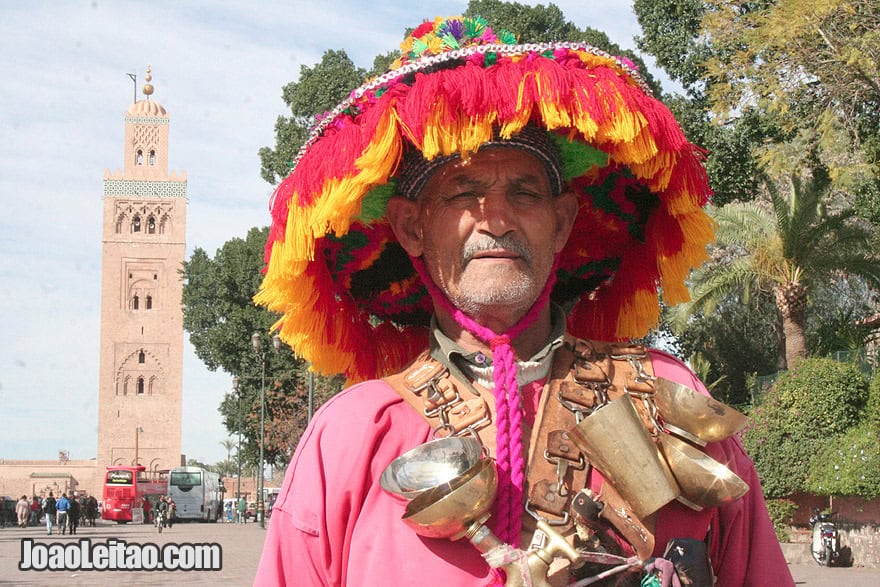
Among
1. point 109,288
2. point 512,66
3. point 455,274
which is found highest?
point 109,288

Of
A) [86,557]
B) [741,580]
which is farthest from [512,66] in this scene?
[86,557]

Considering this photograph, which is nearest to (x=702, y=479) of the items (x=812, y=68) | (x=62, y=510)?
(x=812, y=68)

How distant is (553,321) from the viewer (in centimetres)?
301

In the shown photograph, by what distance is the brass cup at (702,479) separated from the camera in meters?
2.49

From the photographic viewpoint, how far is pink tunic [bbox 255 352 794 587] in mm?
2479

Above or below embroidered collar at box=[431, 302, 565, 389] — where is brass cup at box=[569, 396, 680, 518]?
below

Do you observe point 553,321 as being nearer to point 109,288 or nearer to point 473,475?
point 473,475

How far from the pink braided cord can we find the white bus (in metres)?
44.9

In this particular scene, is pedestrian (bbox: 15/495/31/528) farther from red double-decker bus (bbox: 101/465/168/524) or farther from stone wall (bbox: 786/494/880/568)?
stone wall (bbox: 786/494/880/568)

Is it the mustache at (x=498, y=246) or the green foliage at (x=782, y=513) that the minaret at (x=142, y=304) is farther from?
the mustache at (x=498, y=246)

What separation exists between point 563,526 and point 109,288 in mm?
87430

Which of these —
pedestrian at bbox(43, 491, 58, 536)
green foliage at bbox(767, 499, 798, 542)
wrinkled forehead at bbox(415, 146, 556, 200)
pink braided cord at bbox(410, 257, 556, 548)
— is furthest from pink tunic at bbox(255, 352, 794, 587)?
pedestrian at bbox(43, 491, 58, 536)

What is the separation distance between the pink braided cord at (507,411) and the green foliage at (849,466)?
660 inches

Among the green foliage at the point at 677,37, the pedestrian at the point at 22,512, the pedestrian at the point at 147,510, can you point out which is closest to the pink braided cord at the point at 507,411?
the green foliage at the point at 677,37
